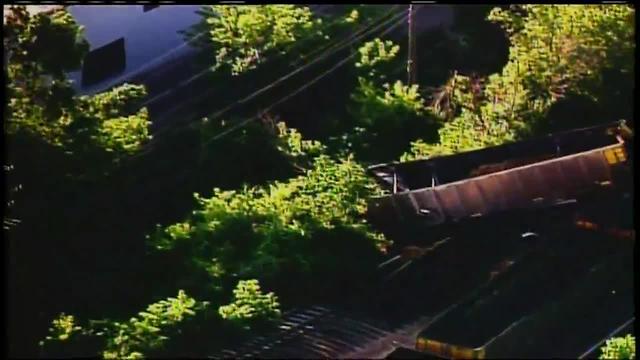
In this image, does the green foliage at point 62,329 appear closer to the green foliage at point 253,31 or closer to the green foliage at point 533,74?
the green foliage at point 253,31

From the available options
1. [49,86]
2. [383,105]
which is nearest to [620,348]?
[383,105]

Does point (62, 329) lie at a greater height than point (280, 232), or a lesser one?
lesser

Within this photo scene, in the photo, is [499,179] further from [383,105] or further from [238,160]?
[238,160]

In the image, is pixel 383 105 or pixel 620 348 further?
pixel 383 105

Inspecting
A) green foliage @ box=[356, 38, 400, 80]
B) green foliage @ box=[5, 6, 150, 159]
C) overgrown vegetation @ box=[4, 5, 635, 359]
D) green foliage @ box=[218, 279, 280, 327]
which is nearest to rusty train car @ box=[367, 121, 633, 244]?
overgrown vegetation @ box=[4, 5, 635, 359]

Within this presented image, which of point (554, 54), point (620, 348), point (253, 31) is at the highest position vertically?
point (253, 31)

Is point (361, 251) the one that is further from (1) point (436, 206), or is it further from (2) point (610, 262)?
(2) point (610, 262)

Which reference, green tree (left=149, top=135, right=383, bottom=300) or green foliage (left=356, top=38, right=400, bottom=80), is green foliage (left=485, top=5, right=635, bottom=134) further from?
green tree (left=149, top=135, right=383, bottom=300)
